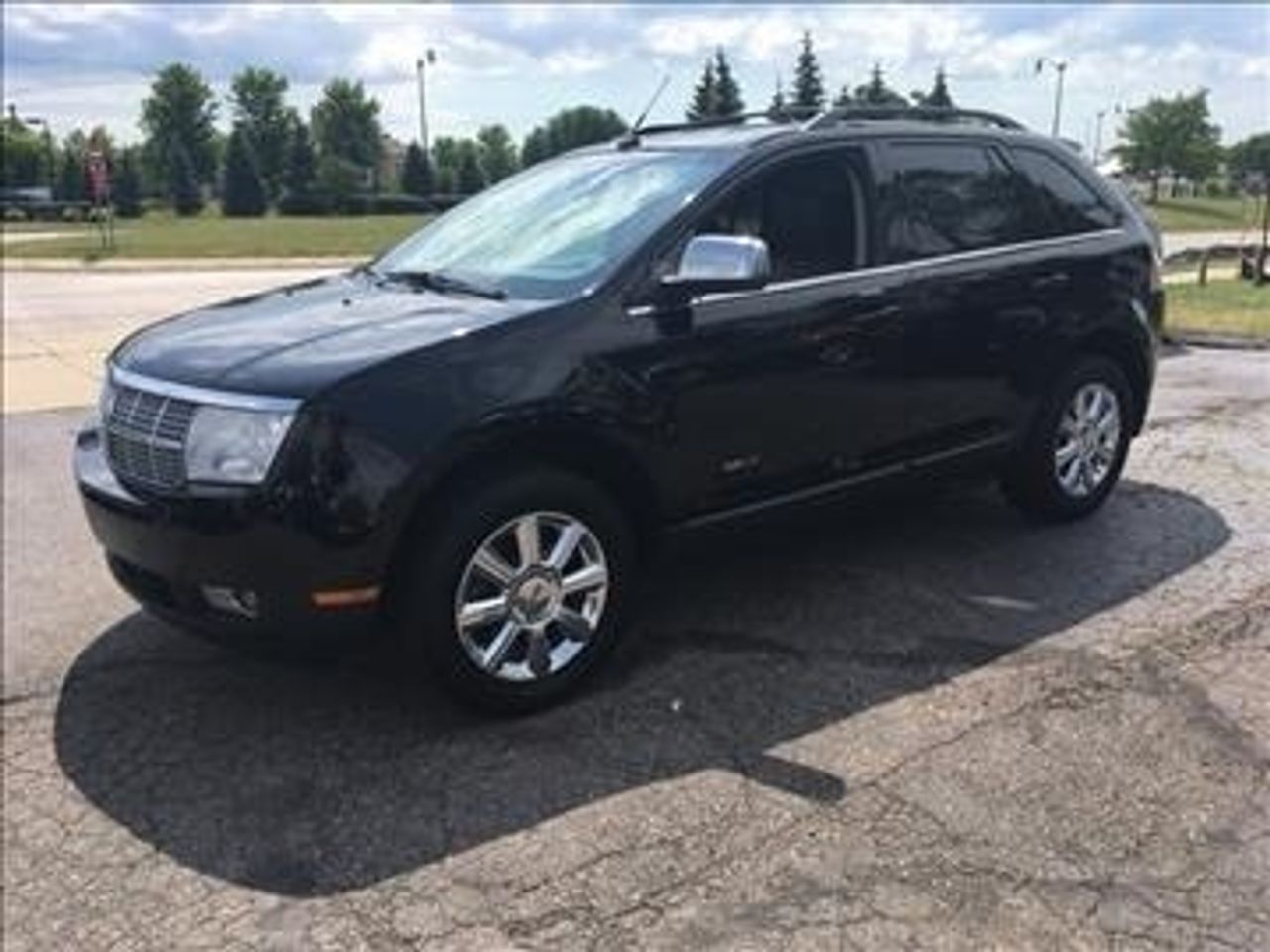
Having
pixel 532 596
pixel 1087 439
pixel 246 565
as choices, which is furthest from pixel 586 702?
pixel 1087 439

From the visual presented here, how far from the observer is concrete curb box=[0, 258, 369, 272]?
101 ft

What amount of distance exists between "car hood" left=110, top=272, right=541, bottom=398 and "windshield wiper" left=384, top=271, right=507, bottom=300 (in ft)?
0.18

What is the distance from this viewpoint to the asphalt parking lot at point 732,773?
11.6ft

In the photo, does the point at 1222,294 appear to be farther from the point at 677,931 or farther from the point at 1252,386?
→ the point at 677,931

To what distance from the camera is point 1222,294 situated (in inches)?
711

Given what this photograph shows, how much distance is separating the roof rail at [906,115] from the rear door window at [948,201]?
16 centimetres

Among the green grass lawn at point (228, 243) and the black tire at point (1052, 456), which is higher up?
the black tire at point (1052, 456)

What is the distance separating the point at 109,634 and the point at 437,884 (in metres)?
2.56

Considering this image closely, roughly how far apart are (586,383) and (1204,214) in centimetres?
6766

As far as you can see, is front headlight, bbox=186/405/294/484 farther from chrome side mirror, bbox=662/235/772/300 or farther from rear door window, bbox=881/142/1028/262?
rear door window, bbox=881/142/1028/262

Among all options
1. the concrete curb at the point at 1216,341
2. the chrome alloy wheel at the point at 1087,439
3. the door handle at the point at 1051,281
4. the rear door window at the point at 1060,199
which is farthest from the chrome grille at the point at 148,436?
the concrete curb at the point at 1216,341

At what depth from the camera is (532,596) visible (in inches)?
179

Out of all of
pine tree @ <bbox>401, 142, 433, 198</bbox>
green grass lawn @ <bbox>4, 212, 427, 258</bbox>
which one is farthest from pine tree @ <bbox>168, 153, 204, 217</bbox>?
green grass lawn @ <bbox>4, 212, 427, 258</bbox>

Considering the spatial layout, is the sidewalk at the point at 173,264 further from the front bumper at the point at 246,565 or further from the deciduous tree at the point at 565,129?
the deciduous tree at the point at 565,129
